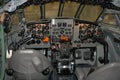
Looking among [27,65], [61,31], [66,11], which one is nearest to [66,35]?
[61,31]

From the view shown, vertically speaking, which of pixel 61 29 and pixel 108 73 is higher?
pixel 61 29

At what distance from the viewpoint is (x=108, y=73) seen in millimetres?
4246

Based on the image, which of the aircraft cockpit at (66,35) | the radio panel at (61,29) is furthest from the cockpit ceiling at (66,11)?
the radio panel at (61,29)

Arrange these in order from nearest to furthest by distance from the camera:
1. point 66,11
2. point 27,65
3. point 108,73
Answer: point 108,73 → point 27,65 → point 66,11

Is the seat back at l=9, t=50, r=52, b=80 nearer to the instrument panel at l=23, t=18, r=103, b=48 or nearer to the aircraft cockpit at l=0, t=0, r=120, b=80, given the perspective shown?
the aircraft cockpit at l=0, t=0, r=120, b=80

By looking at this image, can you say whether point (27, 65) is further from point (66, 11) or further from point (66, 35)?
point (66, 35)

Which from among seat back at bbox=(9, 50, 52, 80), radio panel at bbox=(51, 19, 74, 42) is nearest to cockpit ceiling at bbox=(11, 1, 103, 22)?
radio panel at bbox=(51, 19, 74, 42)

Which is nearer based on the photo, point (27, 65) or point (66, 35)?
point (27, 65)

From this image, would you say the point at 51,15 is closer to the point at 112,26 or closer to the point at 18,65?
the point at 112,26

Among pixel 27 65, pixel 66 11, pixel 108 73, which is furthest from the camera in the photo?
pixel 66 11

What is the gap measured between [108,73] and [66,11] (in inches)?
140

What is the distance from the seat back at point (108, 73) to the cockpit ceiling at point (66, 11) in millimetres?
2442

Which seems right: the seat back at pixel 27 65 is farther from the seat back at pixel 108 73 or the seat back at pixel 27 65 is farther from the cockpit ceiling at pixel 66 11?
the cockpit ceiling at pixel 66 11

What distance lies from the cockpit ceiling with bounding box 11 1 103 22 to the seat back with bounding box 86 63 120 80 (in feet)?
8.01
